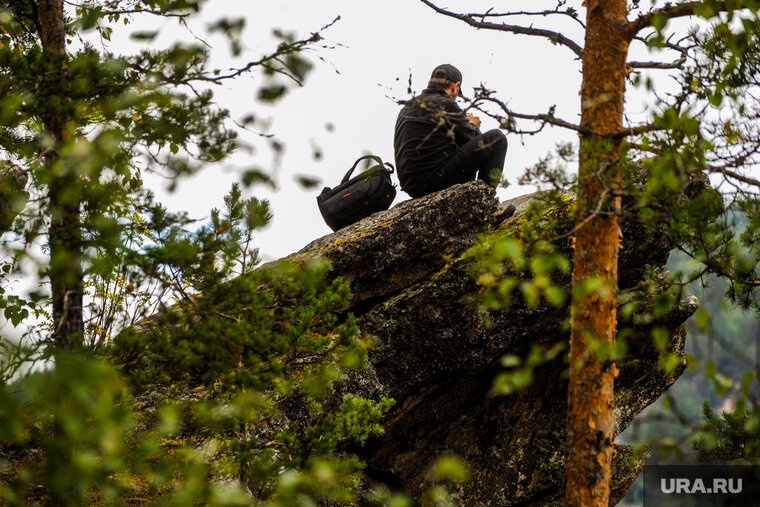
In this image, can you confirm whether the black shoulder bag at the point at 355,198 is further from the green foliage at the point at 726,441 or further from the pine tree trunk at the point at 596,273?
the green foliage at the point at 726,441

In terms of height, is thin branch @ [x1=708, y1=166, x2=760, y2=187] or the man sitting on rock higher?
the man sitting on rock

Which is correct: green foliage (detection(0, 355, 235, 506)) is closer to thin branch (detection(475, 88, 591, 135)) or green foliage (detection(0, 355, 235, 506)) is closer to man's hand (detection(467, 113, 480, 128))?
thin branch (detection(475, 88, 591, 135))

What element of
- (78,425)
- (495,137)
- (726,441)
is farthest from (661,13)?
(78,425)

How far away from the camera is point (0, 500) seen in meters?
4.14

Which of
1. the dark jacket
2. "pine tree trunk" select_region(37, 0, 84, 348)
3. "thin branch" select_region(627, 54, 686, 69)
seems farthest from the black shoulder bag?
"pine tree trunk" select_region(37, 0, 84, 348)

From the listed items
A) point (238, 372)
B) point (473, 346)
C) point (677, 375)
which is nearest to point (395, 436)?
point (473, 346)

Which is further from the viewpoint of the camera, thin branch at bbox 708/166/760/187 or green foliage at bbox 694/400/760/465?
green foliage at bbox 694/400/760/465

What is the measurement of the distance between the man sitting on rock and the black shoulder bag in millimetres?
268

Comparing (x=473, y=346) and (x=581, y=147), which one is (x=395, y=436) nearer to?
(x=473, y=346)

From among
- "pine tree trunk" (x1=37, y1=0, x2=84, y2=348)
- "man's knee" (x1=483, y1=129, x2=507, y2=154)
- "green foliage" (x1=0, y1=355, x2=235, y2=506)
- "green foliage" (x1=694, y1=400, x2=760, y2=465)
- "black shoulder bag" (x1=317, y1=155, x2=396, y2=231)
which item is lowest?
"green foliage" (x1=694, y1=400, x2=760, y2=465)

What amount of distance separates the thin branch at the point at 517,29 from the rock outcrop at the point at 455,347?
6.46 feet

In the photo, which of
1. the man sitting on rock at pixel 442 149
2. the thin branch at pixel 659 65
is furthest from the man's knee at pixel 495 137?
A: the thin branch at pixel 659 65

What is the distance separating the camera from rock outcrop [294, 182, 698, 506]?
6973 millimetres

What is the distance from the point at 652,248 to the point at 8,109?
20.4 ft
